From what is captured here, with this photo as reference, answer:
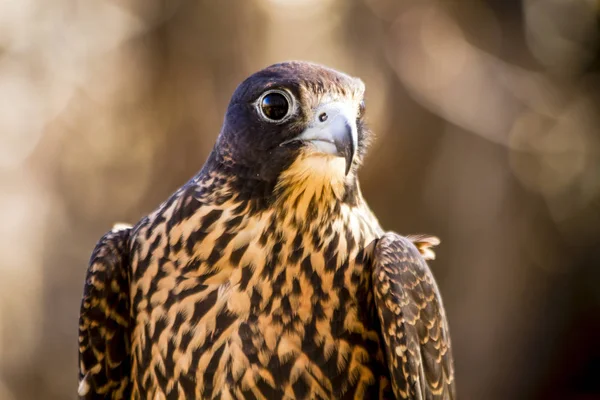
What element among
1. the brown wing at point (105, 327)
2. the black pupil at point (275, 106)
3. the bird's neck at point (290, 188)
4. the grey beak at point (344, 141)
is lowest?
the brown wing at point (105, 327)

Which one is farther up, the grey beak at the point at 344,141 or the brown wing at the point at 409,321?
the grey beak at the point at 344,141

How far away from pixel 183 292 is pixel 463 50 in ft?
19.6

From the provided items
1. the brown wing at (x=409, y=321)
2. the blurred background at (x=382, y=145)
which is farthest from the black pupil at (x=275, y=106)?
the blurred background at (x=382, y=145)

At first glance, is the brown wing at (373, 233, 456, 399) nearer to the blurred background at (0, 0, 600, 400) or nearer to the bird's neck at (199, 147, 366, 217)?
the bird's neck at (199, 147, 366, 217)

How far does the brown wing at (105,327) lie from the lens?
8.01 feet

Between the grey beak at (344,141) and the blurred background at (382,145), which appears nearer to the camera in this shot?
the grey beak at (344,141)

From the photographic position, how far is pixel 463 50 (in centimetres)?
757

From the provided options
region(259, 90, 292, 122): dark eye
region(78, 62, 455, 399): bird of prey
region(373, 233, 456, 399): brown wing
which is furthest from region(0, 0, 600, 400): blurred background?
region(259, 90, 292, 122): dark eye

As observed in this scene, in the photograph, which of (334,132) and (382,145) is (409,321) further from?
(382,145)

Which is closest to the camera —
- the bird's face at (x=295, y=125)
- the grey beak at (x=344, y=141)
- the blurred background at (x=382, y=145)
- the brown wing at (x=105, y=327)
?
A: the grey beak at (x=344, y=141)

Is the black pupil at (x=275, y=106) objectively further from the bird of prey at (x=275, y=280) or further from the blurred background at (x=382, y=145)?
the blurred background at (x=382, y=145)

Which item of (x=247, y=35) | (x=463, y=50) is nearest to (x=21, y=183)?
(x=247, y=35)

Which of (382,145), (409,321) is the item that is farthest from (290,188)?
(382,145)

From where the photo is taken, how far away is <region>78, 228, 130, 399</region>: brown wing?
96.1 inches
